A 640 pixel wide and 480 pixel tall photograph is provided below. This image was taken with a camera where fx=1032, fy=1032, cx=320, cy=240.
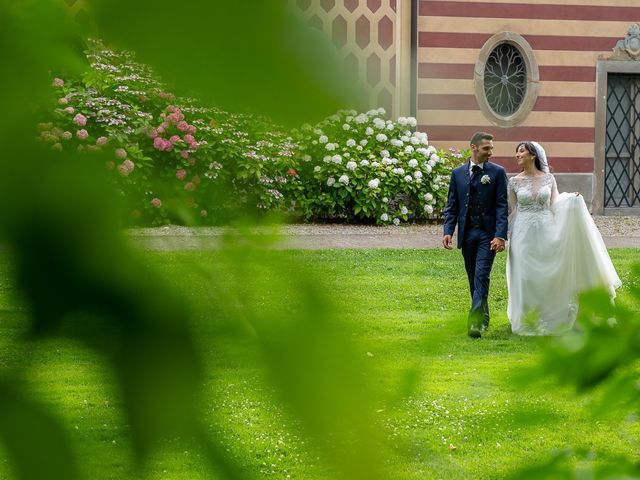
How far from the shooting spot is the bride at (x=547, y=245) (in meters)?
7.30

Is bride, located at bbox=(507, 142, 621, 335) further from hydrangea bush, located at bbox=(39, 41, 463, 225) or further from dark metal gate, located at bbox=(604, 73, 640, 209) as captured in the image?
hydrangea bush, located at bbox=(39, 41, 463, 225)

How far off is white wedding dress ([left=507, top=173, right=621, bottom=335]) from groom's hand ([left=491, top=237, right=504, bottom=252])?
0.68 meters

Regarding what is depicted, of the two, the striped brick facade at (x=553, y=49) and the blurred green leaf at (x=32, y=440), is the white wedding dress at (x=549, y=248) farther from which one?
the blurred green leaf at (x=32, y=440)

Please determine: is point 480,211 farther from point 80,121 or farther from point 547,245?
point 80,121

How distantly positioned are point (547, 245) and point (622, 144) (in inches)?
265

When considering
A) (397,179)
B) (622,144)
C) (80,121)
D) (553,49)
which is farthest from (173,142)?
(622,144)

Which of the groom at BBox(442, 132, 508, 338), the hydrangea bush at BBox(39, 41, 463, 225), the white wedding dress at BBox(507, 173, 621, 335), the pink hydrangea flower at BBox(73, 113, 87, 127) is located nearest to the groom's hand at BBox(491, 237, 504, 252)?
the groom at BBox(442, 132, 508, 338)

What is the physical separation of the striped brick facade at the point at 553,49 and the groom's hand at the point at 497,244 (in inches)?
238

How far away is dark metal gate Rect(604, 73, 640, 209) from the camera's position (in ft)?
44.6

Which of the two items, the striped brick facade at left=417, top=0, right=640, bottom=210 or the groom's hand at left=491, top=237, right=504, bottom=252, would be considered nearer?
the groom's hand at left=491, top=237, right=504, bottom=252

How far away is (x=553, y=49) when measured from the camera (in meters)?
13.2

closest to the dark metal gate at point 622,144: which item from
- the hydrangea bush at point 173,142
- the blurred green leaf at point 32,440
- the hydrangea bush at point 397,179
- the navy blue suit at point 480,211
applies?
the hydrangea bush at point 397,179

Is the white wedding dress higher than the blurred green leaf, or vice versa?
the blurred green leaf

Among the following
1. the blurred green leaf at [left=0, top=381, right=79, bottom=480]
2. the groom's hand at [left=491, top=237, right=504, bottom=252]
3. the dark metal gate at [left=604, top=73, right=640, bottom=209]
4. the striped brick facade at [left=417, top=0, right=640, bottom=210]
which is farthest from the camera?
the dark metal gate at [left=604, top=73, right=640, bottom=209]
